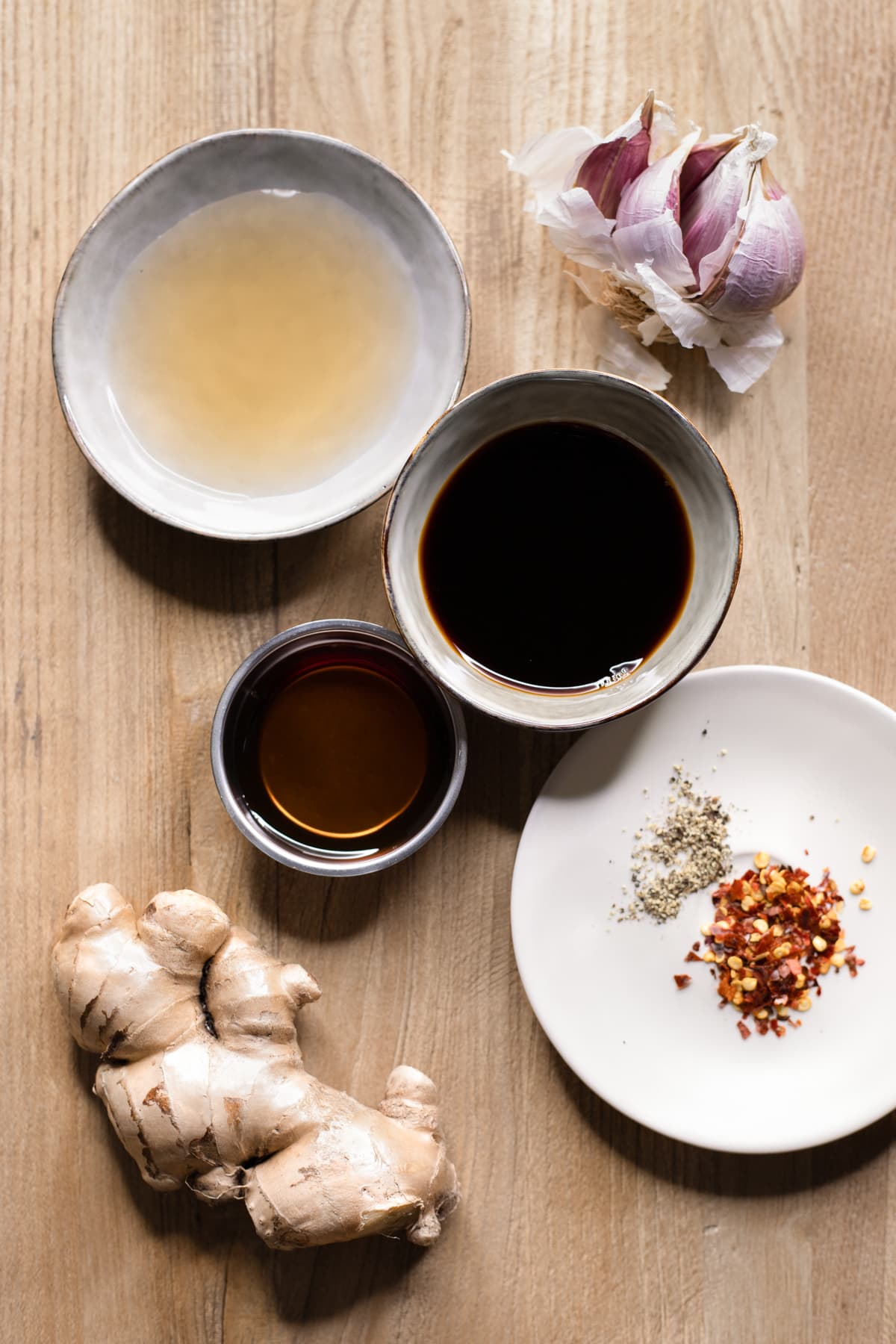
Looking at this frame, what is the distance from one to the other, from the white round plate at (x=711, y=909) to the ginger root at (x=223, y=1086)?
0.21 metres

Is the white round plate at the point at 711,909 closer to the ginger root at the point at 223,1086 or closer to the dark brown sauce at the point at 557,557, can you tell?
the dark brown sauce at the point at 557,557

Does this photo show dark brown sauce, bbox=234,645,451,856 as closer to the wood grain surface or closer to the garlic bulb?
the wood grain surface

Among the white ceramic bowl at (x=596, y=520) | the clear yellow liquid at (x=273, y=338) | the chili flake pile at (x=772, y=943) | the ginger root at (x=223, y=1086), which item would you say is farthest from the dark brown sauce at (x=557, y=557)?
the ginger root at (x=223, y=1086)

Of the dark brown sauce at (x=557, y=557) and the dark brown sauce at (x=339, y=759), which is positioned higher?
the dark brown sauce at (x=557, y=557)

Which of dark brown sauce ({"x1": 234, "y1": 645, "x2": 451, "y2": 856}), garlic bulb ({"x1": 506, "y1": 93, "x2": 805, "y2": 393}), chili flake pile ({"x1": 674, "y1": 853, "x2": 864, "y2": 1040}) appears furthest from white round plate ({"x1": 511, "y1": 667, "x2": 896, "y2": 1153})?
garlic bulb ({"x1": 506, "y1": 93, "x2": 805, "y2": 393})

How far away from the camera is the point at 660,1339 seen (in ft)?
3.11

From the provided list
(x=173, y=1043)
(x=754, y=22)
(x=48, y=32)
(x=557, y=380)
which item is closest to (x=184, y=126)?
(x=48, y=32)

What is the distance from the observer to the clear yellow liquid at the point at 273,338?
885mm

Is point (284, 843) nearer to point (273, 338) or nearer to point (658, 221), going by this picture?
point (273, 338)

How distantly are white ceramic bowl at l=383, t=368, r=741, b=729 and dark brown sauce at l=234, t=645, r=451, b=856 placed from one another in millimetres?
80

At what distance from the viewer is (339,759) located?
905 mm

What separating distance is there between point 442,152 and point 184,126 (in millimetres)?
259

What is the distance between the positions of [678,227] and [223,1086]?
34.9 inches

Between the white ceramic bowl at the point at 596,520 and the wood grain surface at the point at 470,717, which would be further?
the wood grain surface at the point at 470,717
